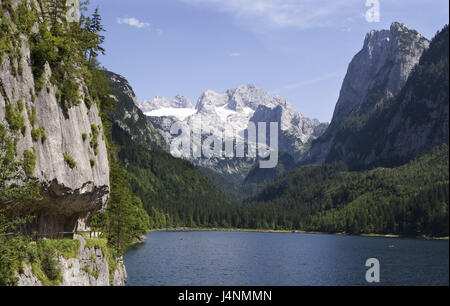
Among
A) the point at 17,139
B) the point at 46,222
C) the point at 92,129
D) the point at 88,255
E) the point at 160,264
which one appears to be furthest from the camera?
the point at 160,264

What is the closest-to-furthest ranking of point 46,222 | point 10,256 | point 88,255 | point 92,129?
point 10,256, point 46,222, point 88,255, point 92,129

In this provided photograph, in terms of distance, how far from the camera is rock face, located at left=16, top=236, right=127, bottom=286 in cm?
3109

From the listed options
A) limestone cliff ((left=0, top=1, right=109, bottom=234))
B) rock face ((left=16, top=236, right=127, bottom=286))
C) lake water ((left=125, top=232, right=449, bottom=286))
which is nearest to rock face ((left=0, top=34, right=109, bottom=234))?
limestone cliff ((left=0, top=1, right=109, bottom=234))

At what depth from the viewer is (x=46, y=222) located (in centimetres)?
4047

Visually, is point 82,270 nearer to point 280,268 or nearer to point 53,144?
point 53,144

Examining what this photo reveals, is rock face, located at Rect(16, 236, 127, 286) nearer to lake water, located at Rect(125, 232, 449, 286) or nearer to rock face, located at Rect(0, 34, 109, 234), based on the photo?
rock face, located at Rect(0, 34, 109, 234)

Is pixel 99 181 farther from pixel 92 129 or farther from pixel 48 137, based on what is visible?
pixel 48 137

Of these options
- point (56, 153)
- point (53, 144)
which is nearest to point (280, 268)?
point (56, 153)

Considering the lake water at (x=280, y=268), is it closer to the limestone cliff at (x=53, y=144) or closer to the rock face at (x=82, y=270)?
the rock face at (x=82, y=270)

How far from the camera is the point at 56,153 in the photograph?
37156 millimetres

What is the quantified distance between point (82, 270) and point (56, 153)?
12491 mm

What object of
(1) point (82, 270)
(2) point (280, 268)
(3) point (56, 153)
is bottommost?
(2) point (280, 268)
